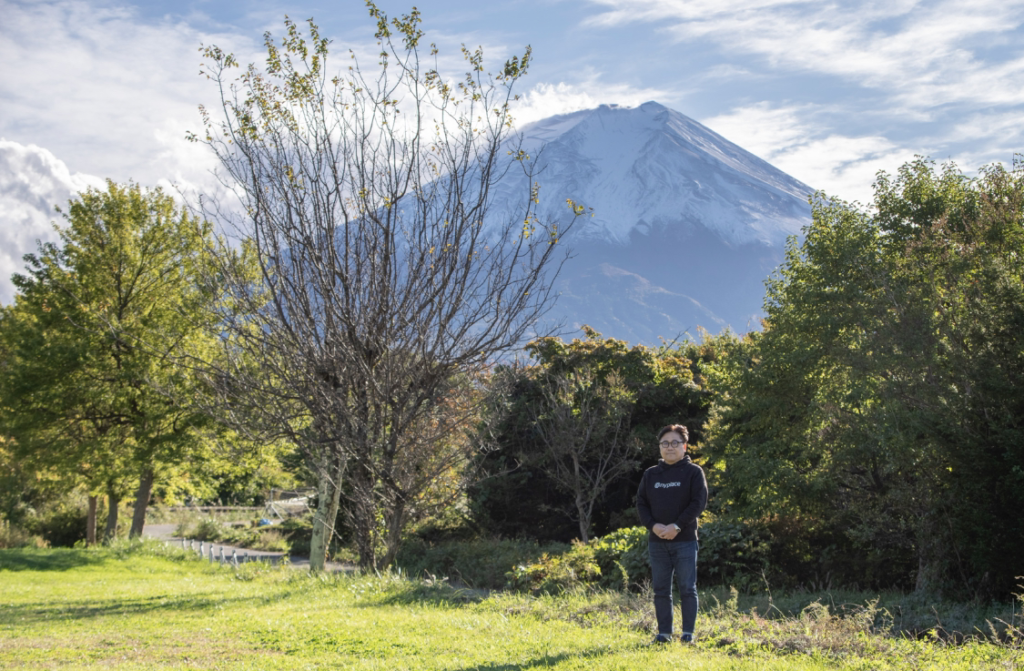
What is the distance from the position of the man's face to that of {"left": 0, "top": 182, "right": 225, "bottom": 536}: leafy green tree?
593 inches

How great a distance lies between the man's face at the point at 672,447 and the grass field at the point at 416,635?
144 cm

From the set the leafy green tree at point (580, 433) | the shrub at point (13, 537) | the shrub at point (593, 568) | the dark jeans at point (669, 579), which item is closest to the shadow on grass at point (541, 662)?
the dark jeans at point (669, 579)

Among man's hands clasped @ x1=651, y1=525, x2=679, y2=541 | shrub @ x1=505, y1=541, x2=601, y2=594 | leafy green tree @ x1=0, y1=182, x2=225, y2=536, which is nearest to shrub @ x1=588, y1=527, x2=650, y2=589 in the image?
shrub @ x1=505, y1=541, x2=601, y2=594

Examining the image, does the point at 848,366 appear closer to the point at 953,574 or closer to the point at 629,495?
the point at 953,574

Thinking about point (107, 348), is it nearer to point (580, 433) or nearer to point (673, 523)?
point (580, 433)

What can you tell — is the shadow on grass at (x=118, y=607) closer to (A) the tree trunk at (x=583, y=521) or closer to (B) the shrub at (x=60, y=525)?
(A) the tree trunk at (x=583, y=521)

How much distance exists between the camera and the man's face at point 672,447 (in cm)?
564

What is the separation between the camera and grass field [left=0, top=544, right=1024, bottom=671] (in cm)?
496

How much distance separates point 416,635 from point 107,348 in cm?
1673

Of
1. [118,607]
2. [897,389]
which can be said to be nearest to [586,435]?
[897,389]

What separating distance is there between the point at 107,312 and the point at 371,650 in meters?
16.9

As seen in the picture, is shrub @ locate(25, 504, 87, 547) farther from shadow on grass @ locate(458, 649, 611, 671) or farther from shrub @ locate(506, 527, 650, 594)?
shadow on grass @ locate(458, 649, 611, 671)

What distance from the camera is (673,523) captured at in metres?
5.52

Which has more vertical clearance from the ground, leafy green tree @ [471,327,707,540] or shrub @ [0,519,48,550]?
leafy green tree @ [471,327,707,540]
